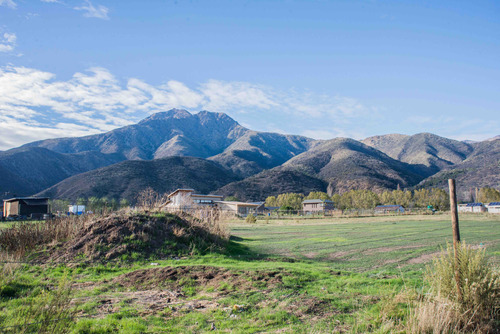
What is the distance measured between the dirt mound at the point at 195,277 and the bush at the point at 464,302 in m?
4.07

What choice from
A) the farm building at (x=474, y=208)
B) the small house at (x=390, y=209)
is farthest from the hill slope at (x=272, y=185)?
the farm building at (x=474, y=208)

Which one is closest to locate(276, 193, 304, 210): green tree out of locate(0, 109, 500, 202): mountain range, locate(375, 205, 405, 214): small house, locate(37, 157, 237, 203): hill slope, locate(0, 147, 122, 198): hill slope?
locate(0, 109, 500, 202): mountain range

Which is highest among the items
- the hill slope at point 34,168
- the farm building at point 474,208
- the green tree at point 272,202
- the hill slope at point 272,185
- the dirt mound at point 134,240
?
the hill slope at point 34,168

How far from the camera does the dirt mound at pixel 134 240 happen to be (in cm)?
1380

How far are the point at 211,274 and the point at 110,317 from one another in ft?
12.5

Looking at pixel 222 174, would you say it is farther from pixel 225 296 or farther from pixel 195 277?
pixel 225 296

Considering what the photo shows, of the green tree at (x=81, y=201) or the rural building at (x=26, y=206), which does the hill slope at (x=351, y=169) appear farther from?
the rural building at (x=26, y=206)

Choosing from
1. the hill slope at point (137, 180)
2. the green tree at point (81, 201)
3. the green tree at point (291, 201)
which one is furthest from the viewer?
the green tree at point (291, 201)

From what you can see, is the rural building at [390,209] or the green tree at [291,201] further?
the green tree at [291,201]

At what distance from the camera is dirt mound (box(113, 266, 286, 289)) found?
9.49 m

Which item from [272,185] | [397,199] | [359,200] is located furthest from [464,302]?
[272,185]

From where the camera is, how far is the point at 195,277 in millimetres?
10125

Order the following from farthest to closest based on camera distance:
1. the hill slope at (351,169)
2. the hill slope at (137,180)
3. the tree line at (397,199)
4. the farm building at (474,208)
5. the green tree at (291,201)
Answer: the hill slope at (351,169) < the green tree at (291,201) < the hill slope at (137,180) < the tree line at (397,199) < the farm building at (474,208)

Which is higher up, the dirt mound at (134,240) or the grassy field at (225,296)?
the dirt mound at (134,240)
